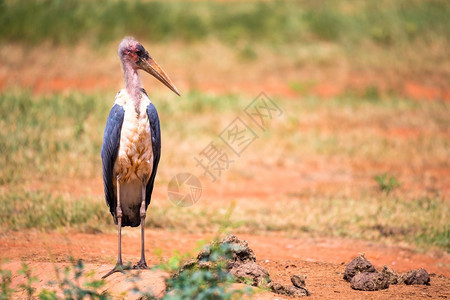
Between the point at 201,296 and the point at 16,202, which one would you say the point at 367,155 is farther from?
the point at 201,296

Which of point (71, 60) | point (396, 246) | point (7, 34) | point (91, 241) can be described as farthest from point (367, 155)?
point (7, 34)

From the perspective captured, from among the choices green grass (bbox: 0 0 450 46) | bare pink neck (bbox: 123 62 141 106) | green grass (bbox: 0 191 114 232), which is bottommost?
green grass (bbox: 0 191 114 232)

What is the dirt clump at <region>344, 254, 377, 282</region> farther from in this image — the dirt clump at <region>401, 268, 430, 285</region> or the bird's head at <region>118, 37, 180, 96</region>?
the bird's head at <region>118, 37, 180, 96</region>

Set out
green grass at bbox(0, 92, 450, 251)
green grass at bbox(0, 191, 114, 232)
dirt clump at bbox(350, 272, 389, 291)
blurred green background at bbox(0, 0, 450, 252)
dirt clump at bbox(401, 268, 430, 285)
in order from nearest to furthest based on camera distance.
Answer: dirt clump at bbox(350, 272, 389, 291) → dirt clump at bbox(401, 268, 430, 285) → green grass at bbox(0, 191, 114, 232) → green grass at bbox(0, 92, 450, 251) → blurred green background at bbox(0, 0, 450, 252)

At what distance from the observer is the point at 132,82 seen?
440cm

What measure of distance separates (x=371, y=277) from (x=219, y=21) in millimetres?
11577

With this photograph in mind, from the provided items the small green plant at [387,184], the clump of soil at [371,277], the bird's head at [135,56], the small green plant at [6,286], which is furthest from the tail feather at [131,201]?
the small green plant at [387,184]

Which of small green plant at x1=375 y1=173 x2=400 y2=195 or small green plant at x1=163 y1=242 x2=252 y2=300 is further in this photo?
small green plant at x1=375 y1=173 x2=400 y2=195

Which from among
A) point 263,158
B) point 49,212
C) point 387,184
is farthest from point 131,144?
point 263,158

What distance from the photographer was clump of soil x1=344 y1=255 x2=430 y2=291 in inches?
164

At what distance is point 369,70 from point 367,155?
531cm

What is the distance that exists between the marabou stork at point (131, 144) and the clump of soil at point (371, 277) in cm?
132

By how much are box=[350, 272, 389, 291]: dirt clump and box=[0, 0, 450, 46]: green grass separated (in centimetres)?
1080

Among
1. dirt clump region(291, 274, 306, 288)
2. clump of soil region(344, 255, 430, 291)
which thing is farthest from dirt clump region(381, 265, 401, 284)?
dirt clump region(291, 274, 306, 288)
